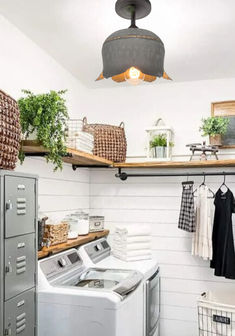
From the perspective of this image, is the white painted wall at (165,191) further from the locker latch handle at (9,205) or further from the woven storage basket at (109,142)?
the locker latch handle at (9,205)

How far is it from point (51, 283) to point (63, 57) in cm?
187

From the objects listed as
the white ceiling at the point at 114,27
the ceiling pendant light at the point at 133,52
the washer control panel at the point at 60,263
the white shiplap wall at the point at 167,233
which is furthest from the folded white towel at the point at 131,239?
the ceiling pendant light at the point at 133,52

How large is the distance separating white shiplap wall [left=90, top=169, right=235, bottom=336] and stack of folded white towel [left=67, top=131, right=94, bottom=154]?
96 centimetres

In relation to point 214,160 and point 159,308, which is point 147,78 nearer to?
point 214,160

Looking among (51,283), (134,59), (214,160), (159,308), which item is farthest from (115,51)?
(159,308)

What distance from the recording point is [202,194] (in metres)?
3.46

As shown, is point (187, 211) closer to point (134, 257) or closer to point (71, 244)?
point (134, 257)

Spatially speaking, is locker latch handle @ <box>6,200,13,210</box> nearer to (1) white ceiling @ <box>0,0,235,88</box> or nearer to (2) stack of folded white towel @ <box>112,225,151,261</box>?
(1) white ceiling @ <box>0,0,235,88</box>

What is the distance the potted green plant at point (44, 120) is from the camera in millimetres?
2223

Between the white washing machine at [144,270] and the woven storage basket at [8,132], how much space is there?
4.73 ft

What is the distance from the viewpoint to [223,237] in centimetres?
333

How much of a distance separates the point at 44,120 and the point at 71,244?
1107 mm

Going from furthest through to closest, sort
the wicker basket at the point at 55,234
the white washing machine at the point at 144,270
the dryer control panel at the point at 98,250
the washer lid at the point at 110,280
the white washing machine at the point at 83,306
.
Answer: the dryer control panel at the point at 98,250 → the white washing machine at the point at 144,270 → the wicker basket at the point at 55,234 → the washer lid at the point at 110,280 → the white washing machine at the point at 83,306

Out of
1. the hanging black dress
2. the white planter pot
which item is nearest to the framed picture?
the hanging black dress
